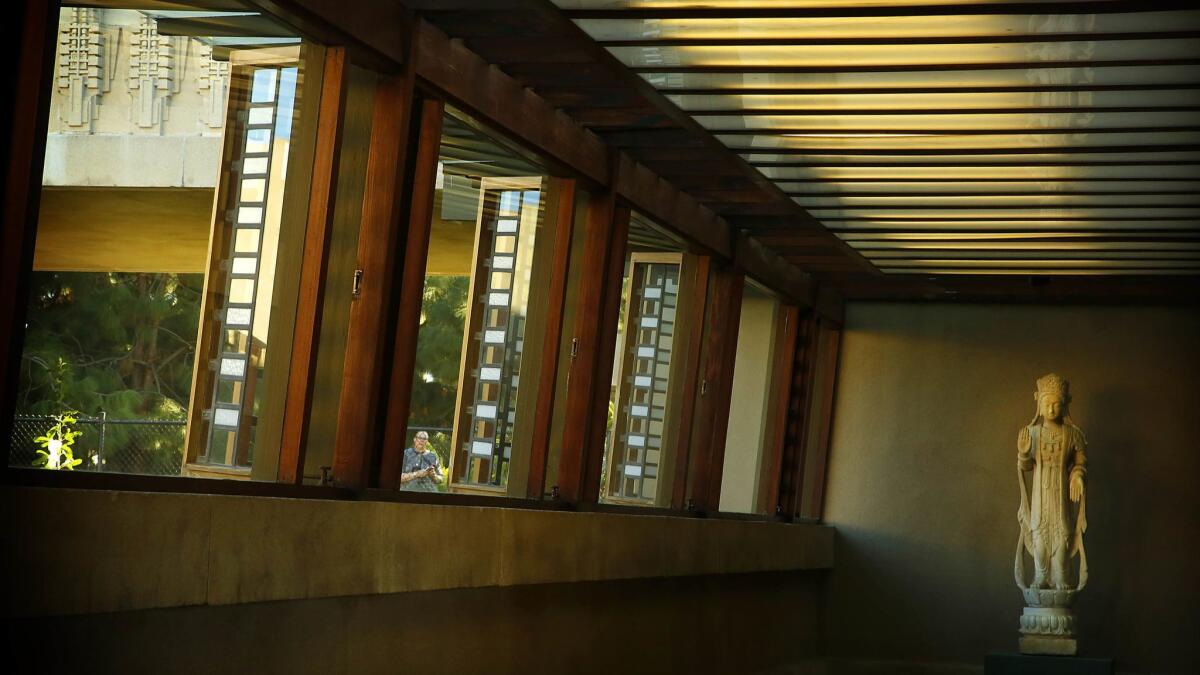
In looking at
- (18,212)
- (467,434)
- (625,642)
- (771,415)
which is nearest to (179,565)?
(18,212)

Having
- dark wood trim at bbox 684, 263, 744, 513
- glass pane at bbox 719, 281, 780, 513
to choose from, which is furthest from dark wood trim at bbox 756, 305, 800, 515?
dark wood trim at bbox 684, 263, 744, 513

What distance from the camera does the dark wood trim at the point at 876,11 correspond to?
5.79 m

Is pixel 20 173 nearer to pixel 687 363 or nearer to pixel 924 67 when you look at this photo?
pixel 924 67

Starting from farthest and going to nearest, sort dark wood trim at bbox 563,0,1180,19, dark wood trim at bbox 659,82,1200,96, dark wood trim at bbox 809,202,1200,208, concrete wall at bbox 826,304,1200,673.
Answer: concrete wall at bbox 826,304,1200,673 < dark wood trim at bbox 809,202,1200,208 < dark wood trim at bbox 659,82,1200,96 < dark wood trim at bbox 563,0,1180,19

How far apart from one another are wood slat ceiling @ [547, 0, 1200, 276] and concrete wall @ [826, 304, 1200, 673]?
200 centimetres

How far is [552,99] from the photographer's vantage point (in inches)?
285

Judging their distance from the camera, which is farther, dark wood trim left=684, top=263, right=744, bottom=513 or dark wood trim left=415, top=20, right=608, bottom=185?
dark wood trim left=684, top=263, right=744, bottom=513

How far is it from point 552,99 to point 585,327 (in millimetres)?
1436

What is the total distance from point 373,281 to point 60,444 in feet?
5.91

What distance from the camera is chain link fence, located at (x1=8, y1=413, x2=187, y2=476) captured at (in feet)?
13.3

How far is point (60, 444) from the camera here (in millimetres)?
4258

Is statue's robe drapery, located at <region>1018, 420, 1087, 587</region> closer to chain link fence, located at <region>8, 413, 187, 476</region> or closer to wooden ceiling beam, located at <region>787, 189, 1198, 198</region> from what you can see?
wooden ceiling beam, located at <region>787, 189, 1198, 198</region>

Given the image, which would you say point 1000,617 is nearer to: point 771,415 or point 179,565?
point 771,415

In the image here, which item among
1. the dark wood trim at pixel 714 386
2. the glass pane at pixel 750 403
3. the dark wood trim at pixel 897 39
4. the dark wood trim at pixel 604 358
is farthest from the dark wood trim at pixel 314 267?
the glass pane at pixel 750 403
